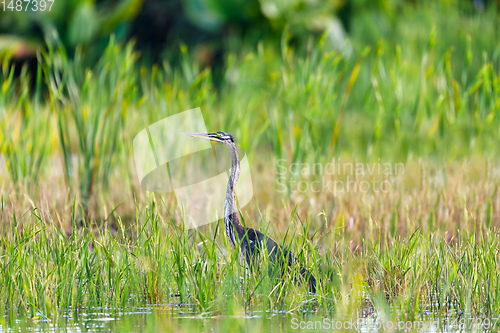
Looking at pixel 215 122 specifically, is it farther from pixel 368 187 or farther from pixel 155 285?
pixel 155 285

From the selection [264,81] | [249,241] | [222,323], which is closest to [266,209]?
[249,241]

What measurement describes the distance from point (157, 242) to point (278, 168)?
1.96 m

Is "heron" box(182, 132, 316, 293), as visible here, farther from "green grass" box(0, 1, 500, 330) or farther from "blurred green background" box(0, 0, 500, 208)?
"blurred green background" box(0, 0, 500, 208)

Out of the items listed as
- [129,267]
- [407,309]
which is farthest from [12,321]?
[407,309]

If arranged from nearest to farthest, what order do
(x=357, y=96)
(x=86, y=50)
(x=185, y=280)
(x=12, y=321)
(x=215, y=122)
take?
(x=12, y=321)
(x=185, y=280)
(x=215, y=122)
(x=357, y=96)
(x=86, y=50)

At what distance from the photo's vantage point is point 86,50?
11.6m

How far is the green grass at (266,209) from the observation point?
3436 mm

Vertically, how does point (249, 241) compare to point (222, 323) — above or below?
above

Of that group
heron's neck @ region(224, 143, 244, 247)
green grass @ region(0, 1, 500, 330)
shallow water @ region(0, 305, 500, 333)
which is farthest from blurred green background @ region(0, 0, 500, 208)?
shallow water @ region(0, 305, 500, 333)

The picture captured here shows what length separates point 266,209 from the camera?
4.70 m

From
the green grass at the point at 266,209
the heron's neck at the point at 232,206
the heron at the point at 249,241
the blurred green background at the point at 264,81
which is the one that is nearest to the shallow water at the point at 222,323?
the green grass at the point at 266,209

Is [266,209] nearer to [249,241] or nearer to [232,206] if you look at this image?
[232,206]

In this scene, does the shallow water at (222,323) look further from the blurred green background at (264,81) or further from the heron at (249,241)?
the blurred green background at (264,81)

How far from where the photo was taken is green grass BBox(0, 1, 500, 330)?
3.44 m
